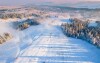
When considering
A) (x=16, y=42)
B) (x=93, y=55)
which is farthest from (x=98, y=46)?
(x=16, y=42)

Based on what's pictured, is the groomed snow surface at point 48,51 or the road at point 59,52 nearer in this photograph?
the road at point 59,52

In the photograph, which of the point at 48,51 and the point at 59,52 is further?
the point at 48,51

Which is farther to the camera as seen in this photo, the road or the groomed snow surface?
the groomed snow surface

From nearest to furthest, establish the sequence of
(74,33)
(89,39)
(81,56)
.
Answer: (81,56), (89,39), (74,33)

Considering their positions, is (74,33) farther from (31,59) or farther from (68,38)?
(31,59)
